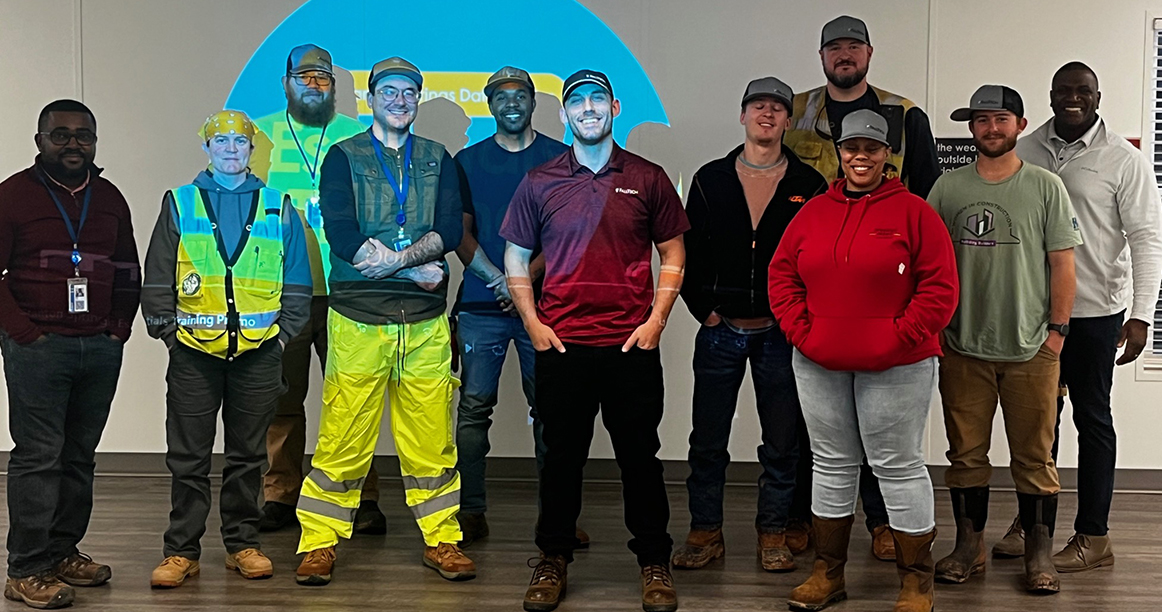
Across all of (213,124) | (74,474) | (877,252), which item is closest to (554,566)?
(877,252)

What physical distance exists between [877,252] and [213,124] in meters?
2.25

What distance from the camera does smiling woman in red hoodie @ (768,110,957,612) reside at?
3.05m

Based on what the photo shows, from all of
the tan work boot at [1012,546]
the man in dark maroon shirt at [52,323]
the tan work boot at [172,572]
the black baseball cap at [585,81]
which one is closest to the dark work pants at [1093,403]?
the tan work boot at [1012,546]

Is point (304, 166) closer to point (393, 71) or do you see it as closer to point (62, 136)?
point (393, 71)

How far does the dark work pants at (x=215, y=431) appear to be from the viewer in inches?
138

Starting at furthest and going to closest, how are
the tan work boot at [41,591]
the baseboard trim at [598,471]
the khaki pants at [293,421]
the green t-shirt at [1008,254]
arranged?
the baseboard trim at [598,471] → the khaki pants at [293,421] → the green t-shirt at [1008,254] → the tan work boot at [41,591]

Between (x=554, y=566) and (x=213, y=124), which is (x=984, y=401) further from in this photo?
(x=213, y=124)

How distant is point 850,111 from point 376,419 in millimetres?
2110

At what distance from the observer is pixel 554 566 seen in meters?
3.39

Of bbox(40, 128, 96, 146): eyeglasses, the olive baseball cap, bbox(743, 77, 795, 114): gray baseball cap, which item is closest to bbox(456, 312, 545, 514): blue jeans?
the olive baseball cap

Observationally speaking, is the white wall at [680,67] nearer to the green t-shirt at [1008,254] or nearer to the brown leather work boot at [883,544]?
the brown leather work boot at [883,544]

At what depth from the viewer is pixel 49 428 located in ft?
A: 11.0

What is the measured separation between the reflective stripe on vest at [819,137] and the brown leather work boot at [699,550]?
1428mm

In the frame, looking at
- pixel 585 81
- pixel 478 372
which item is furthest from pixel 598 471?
pixel 585 81
